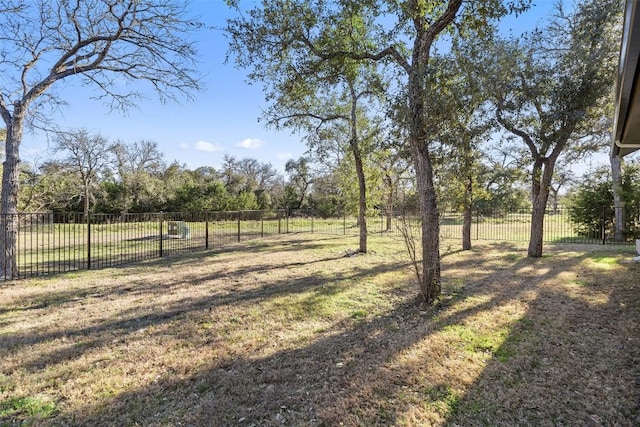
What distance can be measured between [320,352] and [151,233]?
13489mm

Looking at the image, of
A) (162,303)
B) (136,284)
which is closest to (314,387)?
(162,303)

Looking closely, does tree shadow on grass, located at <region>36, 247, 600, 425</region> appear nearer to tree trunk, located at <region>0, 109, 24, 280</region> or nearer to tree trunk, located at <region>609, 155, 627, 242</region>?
tree trunk, located at <region>0, 109, 24, 280</region>

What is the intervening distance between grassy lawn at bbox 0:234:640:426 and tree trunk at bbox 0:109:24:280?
621 mm

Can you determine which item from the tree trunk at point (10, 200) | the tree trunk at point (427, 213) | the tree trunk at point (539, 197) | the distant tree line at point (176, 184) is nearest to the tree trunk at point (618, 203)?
the distant tree line at point (176, 184)

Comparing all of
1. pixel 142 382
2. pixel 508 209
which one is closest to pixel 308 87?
pixel 142 382

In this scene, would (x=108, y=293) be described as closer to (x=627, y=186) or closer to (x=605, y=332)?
(x=605, y=332)

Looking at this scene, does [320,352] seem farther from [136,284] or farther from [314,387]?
[136,284]

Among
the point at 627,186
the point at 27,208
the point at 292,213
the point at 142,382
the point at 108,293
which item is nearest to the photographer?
the point at 142,382

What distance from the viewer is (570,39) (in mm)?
8273

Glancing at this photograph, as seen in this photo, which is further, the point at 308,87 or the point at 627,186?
the point at 627,186

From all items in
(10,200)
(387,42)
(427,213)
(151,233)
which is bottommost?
(151,233)

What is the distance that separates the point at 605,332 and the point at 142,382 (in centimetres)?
479

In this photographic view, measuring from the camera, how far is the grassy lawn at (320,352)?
229 cm

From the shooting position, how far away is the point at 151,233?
1440 cm
